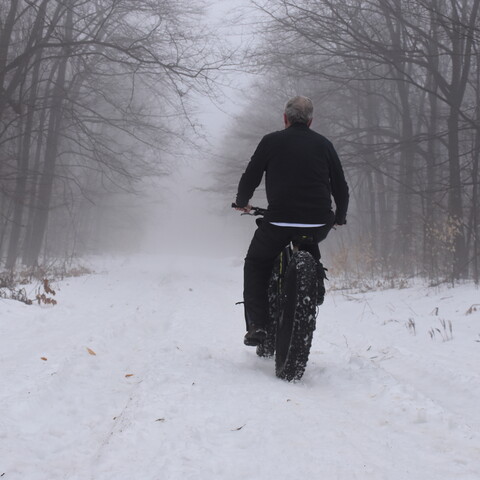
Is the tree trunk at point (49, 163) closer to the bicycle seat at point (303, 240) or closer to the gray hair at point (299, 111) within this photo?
the gray hair at point (299, 111)

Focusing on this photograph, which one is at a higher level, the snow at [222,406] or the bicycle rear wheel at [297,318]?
the bicycle rear wheel at [297,318]

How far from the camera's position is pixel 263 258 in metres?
3.38

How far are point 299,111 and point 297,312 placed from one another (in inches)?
58.0

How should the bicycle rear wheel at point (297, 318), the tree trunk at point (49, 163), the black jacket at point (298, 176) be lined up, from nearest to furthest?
the bicycle rear wheel at point (297, 318) < the black jacket at point (298, 176) < the tree trunk at point (49, 163)

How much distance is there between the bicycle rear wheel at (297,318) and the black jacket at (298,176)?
12.2 inches

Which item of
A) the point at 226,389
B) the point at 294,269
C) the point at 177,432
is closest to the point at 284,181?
the point at 294,269

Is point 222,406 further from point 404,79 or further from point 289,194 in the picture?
point 404,79

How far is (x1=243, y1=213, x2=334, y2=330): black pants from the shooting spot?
10.7 ft

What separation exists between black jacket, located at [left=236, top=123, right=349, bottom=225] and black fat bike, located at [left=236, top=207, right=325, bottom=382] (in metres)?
0.21

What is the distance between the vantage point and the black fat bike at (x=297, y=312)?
3.01 m

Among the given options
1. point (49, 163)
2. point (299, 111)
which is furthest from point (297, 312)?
point (49, 163)

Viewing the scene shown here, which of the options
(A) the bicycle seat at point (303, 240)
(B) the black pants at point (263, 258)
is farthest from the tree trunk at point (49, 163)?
(A) the bicycle seat at point (303, 240)

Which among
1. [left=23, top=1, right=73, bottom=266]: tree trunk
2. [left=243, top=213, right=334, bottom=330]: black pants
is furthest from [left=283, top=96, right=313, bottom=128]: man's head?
[left=23, top=1, right=73, bottom=266]: tree trunk

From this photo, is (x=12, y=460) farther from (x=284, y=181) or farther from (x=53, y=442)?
(x=284, y=181)
